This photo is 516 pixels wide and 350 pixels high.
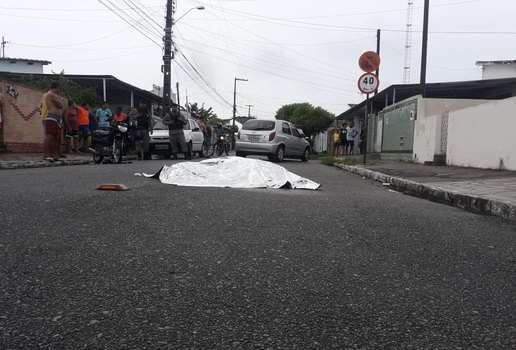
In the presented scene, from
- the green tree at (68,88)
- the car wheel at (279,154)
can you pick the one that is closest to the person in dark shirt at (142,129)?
the car wheel at (279,154)

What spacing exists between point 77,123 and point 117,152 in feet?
10.8

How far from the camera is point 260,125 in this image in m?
16.6

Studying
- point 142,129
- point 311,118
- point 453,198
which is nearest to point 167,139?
point 142,129

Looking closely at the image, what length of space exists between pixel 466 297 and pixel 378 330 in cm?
77

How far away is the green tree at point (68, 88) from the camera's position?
19703 mm

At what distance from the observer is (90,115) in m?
15.9

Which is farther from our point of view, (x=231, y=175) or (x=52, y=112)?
(x=52, y=112)

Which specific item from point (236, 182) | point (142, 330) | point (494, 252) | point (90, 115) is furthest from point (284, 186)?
point (90, 115)

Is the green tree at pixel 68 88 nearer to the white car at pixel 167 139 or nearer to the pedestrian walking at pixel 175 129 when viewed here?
the white car at pixel 167 139

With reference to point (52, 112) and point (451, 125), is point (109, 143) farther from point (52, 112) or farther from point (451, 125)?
point (451, 125)

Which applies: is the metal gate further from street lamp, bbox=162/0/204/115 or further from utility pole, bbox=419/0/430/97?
street lamp, bbox=162/0/204/115

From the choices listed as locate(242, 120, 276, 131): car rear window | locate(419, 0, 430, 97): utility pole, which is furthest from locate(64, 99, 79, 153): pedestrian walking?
locate(419, 0, 430, 97): utility pole

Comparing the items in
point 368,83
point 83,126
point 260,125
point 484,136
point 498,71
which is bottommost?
point 484,136

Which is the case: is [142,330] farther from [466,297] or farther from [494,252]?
[494,252]
